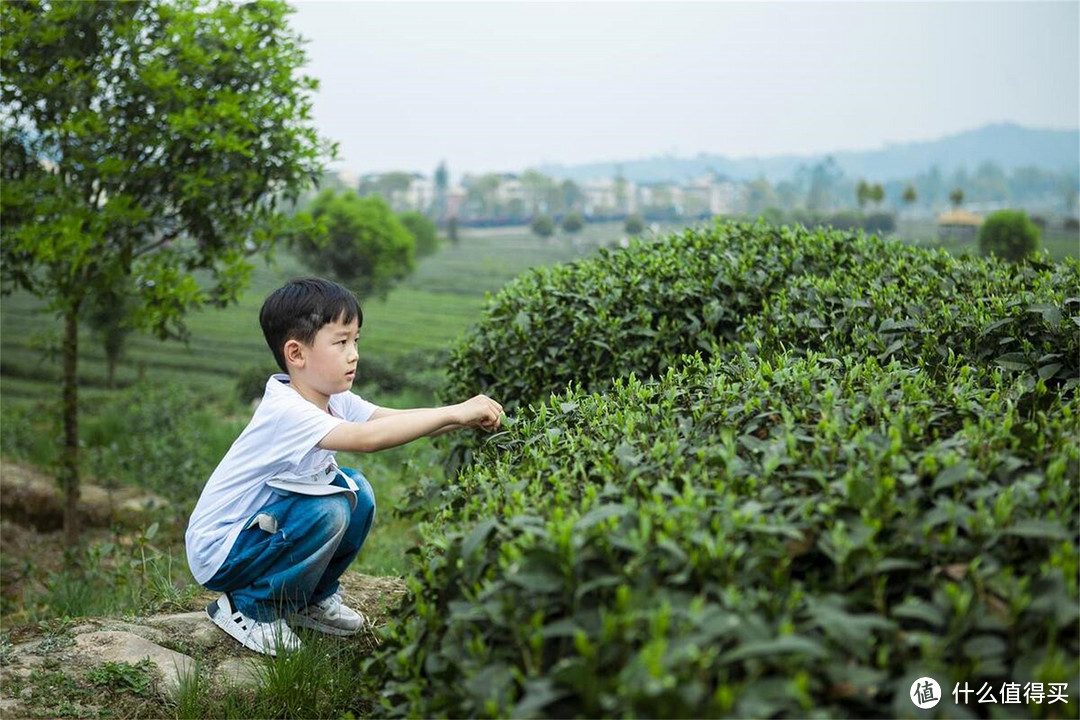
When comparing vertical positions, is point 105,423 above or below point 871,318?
A: below

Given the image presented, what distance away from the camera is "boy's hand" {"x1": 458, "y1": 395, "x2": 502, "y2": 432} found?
2.69 meters

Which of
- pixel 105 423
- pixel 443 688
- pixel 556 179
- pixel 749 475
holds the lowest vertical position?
pixel 105 423

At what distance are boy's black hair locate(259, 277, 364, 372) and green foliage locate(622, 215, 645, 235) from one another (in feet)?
38.8

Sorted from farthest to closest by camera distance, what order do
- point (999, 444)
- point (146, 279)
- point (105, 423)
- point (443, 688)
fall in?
point (105, 423)
point (146, 279)
point (999, 444)
point (443, 688)

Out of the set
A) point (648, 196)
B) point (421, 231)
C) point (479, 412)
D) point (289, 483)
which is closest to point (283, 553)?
point (289, 483)

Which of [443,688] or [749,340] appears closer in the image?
[443,688]

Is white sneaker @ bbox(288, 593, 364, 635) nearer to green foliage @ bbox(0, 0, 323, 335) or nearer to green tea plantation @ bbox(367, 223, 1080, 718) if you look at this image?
green tea plantation @ bbox(367, 223, 1080, 718)

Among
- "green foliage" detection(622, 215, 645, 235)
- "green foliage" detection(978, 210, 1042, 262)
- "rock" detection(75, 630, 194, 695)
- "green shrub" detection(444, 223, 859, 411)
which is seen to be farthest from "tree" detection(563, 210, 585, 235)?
"rock" detection(75, 630, 194, 695)

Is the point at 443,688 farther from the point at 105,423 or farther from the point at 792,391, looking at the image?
the point at 105,423

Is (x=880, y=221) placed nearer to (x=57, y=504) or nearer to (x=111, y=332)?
(x=111, y=332)

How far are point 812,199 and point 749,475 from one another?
47.0 feet

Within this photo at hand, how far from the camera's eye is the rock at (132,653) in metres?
2.67

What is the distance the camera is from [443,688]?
1.78 m

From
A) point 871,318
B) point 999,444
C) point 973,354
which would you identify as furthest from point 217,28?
point 999,444
